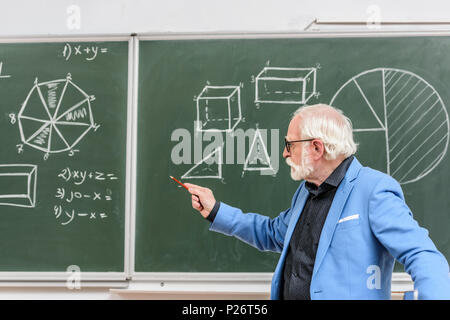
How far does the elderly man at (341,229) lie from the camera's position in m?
1.34

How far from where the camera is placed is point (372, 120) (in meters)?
2.50

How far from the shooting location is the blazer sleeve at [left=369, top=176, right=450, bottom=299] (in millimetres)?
1198

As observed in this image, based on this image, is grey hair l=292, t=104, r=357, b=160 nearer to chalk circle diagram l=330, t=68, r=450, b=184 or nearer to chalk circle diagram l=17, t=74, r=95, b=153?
chalk circle diagram l=330, t=68, r=450, b=184

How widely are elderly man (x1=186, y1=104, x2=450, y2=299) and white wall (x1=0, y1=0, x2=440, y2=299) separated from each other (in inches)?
46.9

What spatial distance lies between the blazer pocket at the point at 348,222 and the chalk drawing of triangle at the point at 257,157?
1.05 meters

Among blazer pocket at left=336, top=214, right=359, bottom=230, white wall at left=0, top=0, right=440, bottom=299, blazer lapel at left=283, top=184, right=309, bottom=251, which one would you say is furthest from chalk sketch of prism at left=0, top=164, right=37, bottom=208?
blazer pocket at left=336, top=214, right=359, bottom=230

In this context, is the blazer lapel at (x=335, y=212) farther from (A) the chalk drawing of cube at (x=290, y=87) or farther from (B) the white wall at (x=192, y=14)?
(B) the white wall at (x=192, y=14)

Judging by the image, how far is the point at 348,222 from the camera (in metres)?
1.49

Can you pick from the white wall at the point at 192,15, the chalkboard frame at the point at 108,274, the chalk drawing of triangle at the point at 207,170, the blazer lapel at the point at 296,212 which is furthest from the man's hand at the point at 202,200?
the white wall at the point at 192,15
